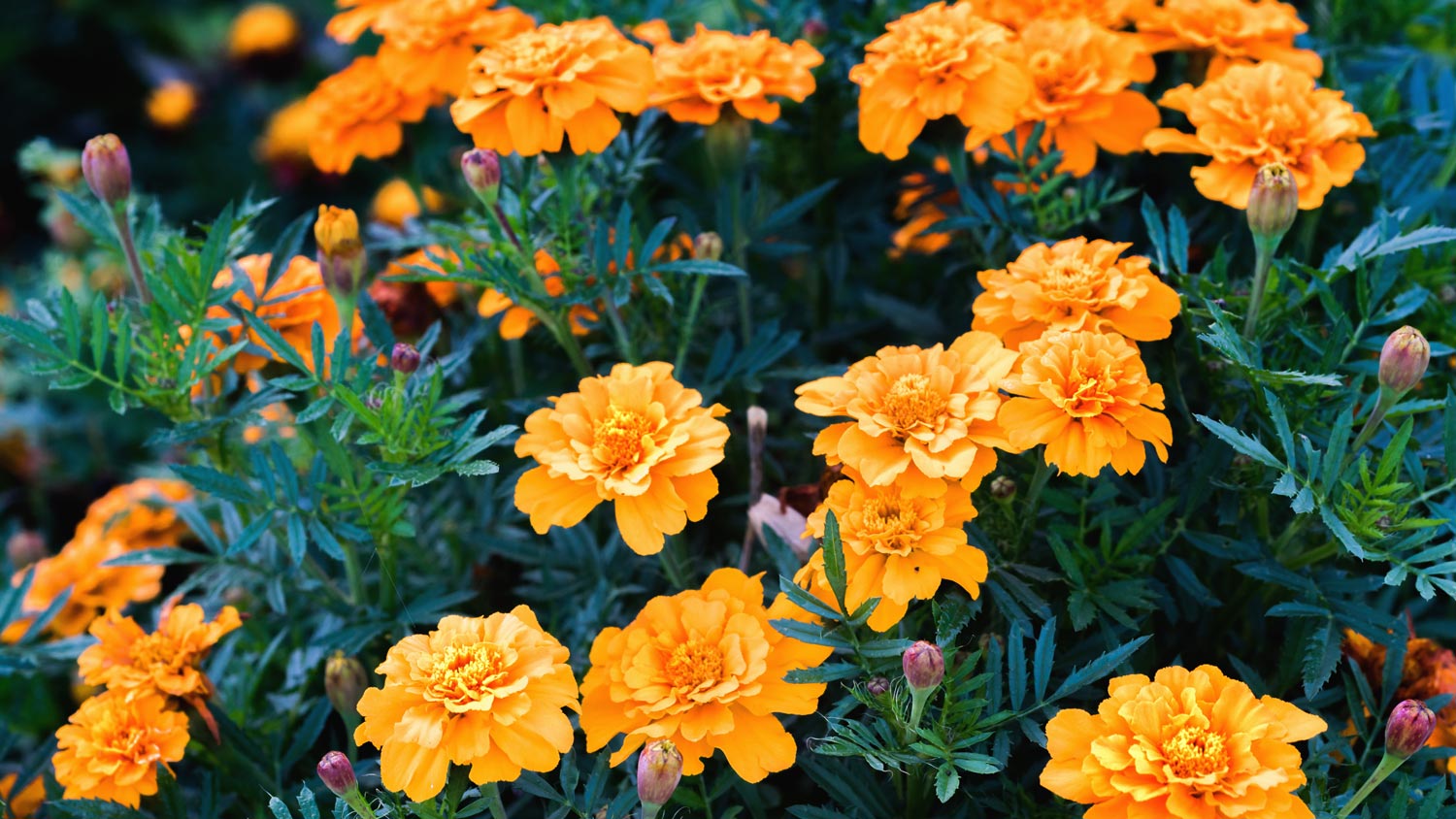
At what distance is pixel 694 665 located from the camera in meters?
0.75

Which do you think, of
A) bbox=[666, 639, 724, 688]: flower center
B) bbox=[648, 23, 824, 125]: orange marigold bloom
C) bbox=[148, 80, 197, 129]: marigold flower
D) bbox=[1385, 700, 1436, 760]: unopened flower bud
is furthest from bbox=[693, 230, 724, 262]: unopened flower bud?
bbox=[148, 80, 197, 129]: marigold flower

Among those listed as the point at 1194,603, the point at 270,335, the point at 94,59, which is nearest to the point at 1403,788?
the point at 1194,603

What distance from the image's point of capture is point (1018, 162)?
1053mm

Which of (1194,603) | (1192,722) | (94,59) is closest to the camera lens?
(1192,722)

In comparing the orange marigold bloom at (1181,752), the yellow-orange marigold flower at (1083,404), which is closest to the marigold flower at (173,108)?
the yellow-orange marigold flower at (1083,404)

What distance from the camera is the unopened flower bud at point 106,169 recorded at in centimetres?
97

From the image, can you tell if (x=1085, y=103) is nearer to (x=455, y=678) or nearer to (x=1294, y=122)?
(x=1294, y=122)

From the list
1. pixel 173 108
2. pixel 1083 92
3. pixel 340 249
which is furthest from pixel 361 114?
pixel 173 108

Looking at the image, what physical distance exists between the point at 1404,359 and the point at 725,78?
537 millimetres

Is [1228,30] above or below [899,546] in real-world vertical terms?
above

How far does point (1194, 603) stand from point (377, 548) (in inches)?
23.9

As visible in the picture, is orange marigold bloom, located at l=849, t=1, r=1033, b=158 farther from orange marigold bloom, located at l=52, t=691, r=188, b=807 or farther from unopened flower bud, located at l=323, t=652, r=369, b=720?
orange marigold bloom, located at l=52, t=691, r=188, b=807

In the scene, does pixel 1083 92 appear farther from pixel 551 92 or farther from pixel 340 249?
pixel 340 249

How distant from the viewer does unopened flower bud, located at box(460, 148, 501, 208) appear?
887 mm
